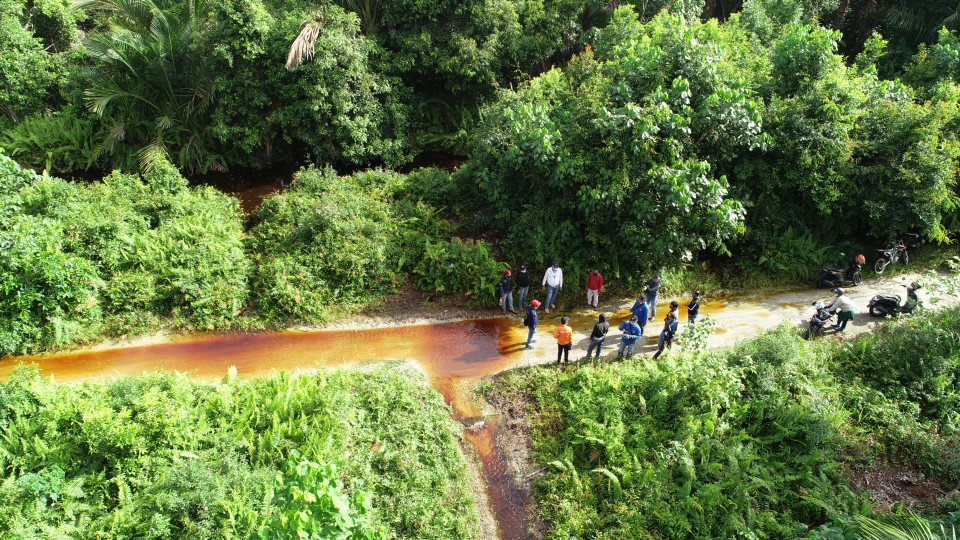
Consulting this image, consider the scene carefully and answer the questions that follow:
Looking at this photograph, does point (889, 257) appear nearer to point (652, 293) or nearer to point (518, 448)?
point (652, 293)

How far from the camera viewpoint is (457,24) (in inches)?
787

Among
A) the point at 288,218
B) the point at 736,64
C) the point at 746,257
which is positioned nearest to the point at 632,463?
the point at 746,257

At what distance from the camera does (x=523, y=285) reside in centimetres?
1482

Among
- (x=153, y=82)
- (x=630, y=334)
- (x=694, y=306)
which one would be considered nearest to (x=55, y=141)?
(x=153, y=82)

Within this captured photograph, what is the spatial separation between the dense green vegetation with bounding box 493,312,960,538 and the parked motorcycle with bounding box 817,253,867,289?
2.97 meters

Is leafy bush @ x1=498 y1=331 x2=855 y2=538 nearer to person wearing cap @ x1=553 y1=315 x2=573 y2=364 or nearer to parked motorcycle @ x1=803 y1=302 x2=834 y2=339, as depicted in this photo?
person wearing cap @ x1=553 y1=315 x2=573 y2=364

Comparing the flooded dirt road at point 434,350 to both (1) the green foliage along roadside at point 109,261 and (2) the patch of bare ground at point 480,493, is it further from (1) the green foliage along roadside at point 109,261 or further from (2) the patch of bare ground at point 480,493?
(1) the green foliage along roadside at point 109,261

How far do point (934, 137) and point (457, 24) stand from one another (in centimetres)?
1512

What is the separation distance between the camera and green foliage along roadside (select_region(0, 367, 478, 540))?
8977 millimetres

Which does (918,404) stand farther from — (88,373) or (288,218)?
(88,373)

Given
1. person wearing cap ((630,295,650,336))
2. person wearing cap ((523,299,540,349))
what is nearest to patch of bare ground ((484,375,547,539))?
person wearing cap ((523,299,540,349))

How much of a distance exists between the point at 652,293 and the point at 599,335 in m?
2.68

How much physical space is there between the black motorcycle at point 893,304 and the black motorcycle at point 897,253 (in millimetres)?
2036

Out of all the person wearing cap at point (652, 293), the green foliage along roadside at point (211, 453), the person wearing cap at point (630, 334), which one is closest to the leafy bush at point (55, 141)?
the green foliage along roadside at point (211, 453)
